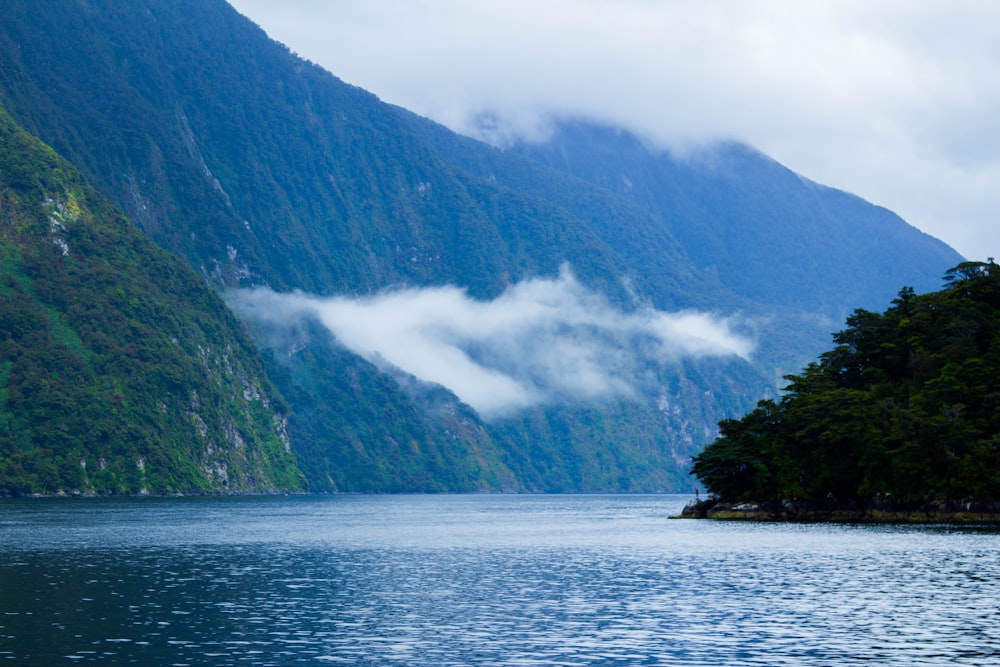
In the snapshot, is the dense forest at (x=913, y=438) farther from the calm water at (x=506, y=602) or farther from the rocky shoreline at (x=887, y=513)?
the calm water at (x=506, y=602)

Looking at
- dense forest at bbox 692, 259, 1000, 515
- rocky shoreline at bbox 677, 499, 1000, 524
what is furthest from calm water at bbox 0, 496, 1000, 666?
dense forest at bbox 692, 259, 1000, 515

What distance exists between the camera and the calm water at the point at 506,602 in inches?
2261

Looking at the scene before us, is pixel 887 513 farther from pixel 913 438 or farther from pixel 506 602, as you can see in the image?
pixel 506 602

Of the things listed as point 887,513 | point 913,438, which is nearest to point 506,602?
point 913,438

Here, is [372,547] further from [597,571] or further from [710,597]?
[710,597]

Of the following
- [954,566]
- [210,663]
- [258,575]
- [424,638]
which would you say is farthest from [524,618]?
[954,566]

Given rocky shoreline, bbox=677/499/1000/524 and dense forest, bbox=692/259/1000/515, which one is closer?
rocky shoreline, bbox=677/499/1000/524

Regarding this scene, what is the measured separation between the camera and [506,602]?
77312 mm

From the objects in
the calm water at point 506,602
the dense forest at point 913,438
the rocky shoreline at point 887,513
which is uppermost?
the dense forest at point 913,438

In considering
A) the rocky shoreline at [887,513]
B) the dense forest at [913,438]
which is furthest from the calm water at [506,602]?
the dense forest at [913,438]

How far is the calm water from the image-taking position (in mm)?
57438

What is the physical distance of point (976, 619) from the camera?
6681 centimetres

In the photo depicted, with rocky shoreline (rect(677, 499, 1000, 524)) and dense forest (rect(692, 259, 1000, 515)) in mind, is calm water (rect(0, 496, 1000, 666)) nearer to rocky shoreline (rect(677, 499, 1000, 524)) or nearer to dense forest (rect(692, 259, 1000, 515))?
rocky shoreline (rect(677, 499, 1000, 524))

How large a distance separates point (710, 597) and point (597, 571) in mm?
22459
